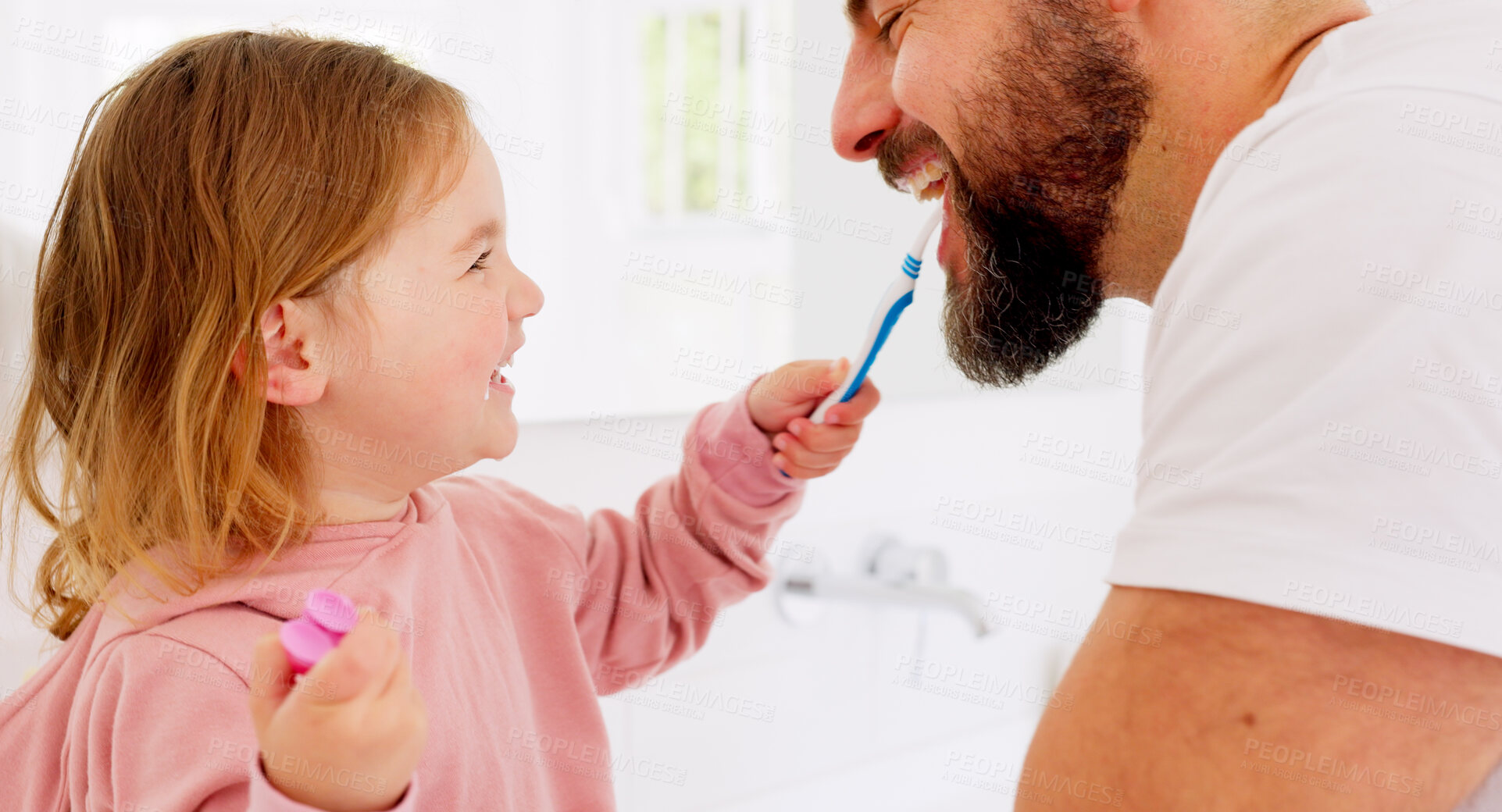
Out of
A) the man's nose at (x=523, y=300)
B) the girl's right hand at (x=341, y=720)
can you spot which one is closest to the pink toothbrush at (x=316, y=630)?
the girl's right hand at (x=341, y=720)

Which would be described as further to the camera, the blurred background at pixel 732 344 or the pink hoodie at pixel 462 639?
the blurred background at pixel 732 344

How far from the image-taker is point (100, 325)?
0.61 meters

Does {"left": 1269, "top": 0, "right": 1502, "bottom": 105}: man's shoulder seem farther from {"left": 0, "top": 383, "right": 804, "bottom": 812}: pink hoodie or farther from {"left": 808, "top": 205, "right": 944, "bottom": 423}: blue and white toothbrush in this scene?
{"left": 0, "top": 383, "right": 804, "bottom": 812}: pink hoodie

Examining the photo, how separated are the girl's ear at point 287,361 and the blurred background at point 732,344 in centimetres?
16

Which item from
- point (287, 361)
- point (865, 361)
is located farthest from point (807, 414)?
point (287, 361)

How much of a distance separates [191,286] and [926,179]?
57cm

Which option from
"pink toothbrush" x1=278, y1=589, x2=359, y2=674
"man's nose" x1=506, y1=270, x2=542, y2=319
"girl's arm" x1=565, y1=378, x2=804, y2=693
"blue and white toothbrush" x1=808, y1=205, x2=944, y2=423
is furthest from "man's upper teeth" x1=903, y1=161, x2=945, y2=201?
"pink toothbrush" x1=278, y1=589, x2=359, y2=674

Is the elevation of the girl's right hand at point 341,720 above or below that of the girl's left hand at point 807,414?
above

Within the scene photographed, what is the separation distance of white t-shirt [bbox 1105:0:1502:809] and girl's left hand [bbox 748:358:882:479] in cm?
30

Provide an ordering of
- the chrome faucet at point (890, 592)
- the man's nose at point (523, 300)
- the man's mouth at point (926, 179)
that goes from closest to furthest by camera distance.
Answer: the man's nose at point (523, 300) < the man's mouth at point (926, 179) < the chrome faucet at point (890, 592)

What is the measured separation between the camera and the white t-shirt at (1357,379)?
0.45 meters

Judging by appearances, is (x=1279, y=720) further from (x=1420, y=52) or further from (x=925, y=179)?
(x=925, y=179)

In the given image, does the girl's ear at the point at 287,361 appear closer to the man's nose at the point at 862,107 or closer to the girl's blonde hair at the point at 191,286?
the girl's blonde hair at the point at 191,286

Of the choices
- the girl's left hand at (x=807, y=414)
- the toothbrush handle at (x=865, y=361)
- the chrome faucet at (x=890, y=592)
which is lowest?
the chrome faucet at (x=890, y=592)
